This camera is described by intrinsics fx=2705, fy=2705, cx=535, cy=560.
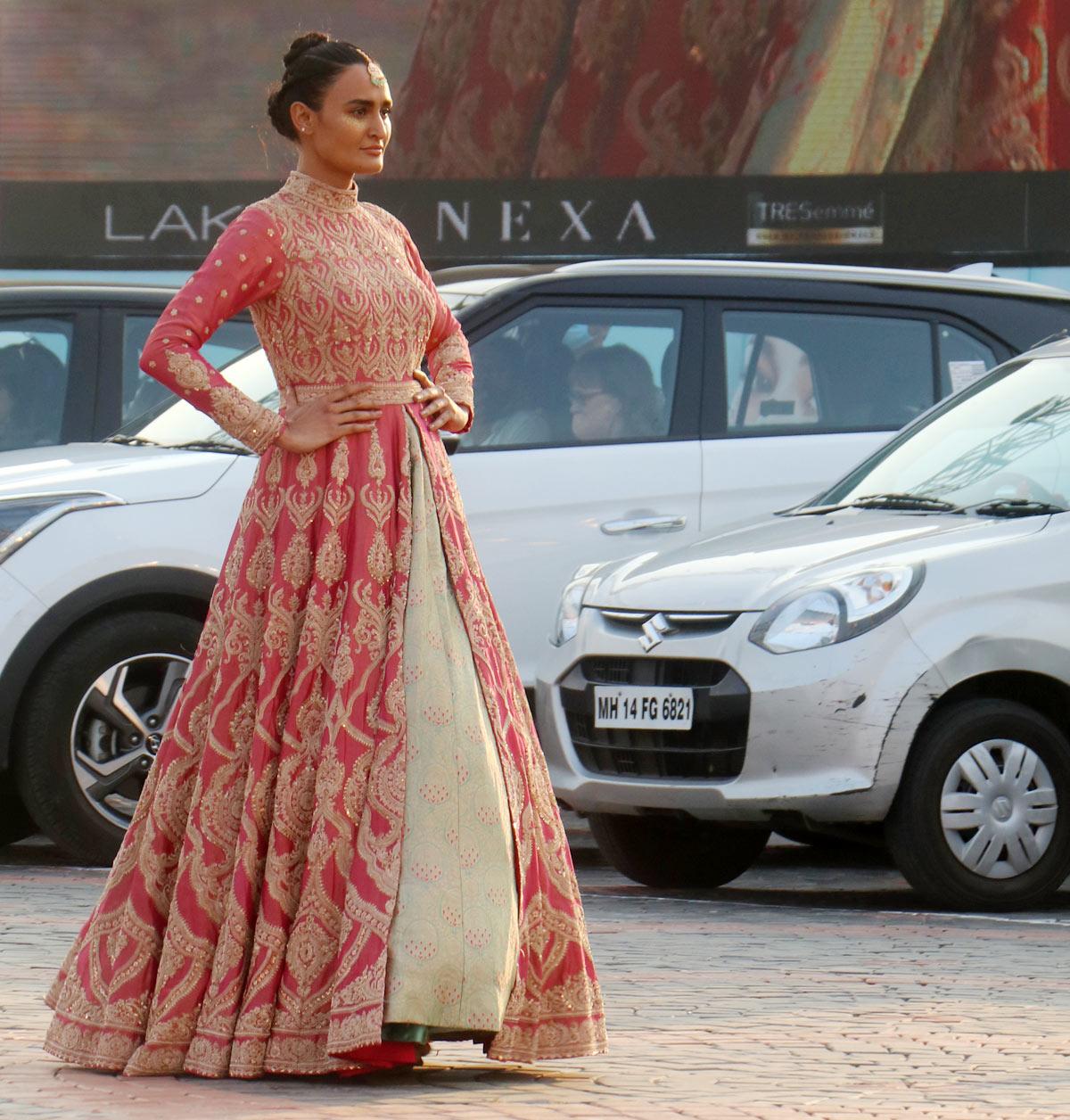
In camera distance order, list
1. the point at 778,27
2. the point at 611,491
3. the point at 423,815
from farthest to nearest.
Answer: the point at 778,27 → the point at 611,491 → the point at 423,815

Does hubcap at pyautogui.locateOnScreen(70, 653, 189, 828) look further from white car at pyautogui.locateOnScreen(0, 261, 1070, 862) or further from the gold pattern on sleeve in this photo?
the gold pattern on sleeve

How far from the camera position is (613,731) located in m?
7.97

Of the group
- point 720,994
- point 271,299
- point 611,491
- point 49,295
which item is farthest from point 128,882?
point 49,295

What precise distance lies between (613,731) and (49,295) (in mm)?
3089

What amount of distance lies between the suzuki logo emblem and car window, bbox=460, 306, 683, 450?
4.69 ft

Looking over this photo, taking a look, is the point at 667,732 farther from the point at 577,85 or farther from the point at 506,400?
the point at 577,85

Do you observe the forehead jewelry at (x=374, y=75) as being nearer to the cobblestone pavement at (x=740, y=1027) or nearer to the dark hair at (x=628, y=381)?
the cobblestone pavement at (x=740, y=1027)

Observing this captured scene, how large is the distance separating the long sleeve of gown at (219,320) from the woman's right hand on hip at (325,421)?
0.03 metres

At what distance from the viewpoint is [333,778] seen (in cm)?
466

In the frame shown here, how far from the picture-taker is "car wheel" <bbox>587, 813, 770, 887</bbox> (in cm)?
851

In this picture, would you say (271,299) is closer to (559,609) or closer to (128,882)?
(128,882)

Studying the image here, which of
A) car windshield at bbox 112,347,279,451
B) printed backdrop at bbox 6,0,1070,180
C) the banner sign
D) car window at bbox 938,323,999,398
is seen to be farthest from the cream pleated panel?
printed backdrop at bbox 6,0,1070,180

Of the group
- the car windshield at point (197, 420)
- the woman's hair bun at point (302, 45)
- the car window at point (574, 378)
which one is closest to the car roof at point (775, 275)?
the car window at point (574, 378)

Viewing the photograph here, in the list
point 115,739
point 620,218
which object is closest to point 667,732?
point 115,739
